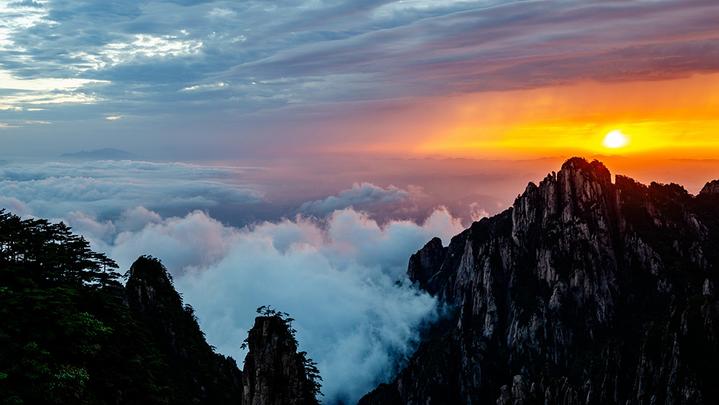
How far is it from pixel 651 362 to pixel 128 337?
539ft

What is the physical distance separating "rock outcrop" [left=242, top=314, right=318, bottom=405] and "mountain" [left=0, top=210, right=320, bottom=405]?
117mm

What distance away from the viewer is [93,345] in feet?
233

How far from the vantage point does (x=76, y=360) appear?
7131 centimetres

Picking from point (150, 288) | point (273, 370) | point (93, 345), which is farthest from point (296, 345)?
point (150, 288)

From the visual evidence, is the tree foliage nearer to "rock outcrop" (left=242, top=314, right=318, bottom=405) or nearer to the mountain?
the mountain

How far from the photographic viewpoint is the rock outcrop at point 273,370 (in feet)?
252

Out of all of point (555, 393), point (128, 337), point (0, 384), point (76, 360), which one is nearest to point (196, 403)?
point (128, 337)

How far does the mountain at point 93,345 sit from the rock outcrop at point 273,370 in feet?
0.38

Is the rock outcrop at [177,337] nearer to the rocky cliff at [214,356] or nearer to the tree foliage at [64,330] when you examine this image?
the rocky cliff at [214,356]

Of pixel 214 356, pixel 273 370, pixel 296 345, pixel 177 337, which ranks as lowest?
pixel 273 370

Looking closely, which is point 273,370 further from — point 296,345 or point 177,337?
point 177,337

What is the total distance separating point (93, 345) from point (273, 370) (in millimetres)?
20013

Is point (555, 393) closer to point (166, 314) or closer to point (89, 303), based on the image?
point (166, 314)

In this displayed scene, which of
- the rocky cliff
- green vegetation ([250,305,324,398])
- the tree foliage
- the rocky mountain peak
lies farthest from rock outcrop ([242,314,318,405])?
the rocky mountain peak
